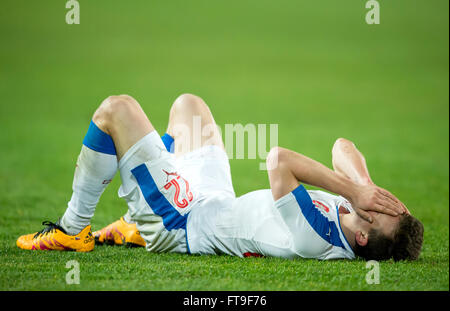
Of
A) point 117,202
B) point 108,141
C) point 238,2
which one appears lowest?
point 117,202

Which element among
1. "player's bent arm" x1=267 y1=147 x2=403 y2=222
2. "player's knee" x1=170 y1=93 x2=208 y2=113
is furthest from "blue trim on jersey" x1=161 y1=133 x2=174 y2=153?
"player's bent arm" x1=267 y1=147 x2=403 y2=222

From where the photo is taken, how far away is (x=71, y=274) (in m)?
2.40

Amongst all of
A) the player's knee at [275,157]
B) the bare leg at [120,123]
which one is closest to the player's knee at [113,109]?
the bare leg at [120,123]

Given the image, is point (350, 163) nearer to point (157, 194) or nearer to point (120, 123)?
point (157, 194)

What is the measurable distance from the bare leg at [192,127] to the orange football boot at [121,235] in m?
0.48

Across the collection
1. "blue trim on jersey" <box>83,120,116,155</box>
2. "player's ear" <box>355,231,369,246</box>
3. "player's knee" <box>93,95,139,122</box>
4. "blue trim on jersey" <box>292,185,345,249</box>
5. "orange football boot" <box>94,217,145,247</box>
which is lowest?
"orange football boot" <box>94,217,145,247</box>

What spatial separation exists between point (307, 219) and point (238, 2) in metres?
13.2

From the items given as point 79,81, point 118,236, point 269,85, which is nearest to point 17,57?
point 79,81

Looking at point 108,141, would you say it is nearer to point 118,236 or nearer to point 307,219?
point 118,236

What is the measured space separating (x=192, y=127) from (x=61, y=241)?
2.92ft

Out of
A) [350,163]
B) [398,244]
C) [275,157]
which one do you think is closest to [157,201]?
[275,157]

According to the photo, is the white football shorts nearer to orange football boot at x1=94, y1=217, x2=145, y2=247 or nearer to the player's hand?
orange football boot at x1=94, y1=217, x2=145, y2=247

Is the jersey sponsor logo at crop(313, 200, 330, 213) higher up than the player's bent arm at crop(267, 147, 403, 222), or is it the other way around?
the player's bent arm at crop(267, 147, 403, 222)

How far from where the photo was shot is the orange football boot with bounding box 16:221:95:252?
2.88 metres
